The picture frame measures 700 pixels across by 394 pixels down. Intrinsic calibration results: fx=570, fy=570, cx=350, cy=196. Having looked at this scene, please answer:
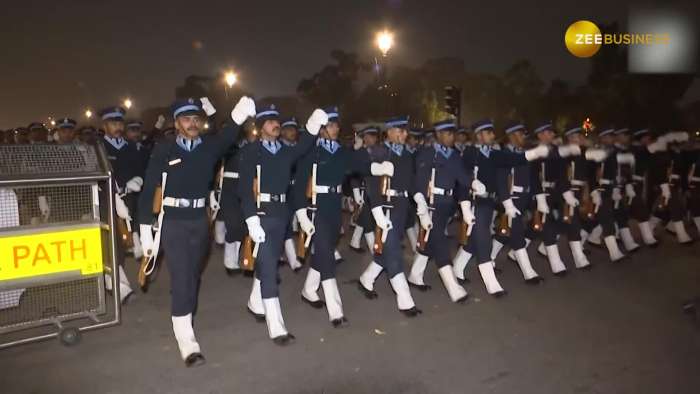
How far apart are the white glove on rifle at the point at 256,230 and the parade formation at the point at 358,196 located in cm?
1

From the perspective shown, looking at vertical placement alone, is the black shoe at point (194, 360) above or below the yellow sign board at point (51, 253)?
below

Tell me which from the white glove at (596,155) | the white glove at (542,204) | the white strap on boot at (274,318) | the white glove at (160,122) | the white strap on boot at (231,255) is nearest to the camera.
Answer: the white strap on boot at (274,318)

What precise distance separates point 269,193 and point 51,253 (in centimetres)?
209

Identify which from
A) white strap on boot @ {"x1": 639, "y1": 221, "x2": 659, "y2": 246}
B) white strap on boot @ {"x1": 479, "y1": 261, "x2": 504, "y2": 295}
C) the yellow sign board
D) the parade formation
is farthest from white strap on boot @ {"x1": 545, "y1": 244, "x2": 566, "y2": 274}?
the yellow sign board

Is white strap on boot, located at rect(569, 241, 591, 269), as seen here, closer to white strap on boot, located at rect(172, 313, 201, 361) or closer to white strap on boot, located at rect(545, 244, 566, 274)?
white strap on boot, located at rect(545, 244, 566, 274)

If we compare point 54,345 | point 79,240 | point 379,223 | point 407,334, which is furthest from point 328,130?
point 54,345

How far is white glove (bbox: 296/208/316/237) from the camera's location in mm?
6237

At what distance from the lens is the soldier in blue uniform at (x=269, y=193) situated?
18.6 ft

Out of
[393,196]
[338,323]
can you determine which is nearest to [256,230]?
[338,323]

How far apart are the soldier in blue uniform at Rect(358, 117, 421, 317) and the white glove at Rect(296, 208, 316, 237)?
853mm

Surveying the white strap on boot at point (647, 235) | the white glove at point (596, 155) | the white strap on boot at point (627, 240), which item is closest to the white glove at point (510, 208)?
the white glove at point (596, 155)

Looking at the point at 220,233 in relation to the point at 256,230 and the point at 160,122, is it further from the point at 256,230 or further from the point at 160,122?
the point at 256,230

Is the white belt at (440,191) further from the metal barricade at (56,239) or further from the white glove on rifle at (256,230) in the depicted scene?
the metal barricade at (56,239)

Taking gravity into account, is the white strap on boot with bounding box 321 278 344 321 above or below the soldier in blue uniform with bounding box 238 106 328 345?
below
